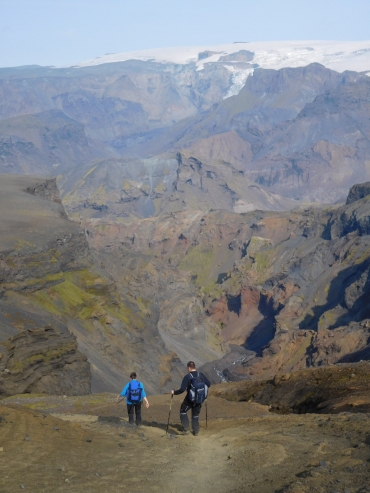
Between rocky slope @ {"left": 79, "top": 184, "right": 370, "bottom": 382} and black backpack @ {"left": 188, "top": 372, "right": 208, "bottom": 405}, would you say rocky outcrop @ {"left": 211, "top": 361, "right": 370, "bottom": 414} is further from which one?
rocky slope @ {"left": 79, "top": 184, "right": 370, "bottom": 382}

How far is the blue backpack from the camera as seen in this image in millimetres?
23609

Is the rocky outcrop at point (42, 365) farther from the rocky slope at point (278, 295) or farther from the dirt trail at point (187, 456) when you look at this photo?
the rocky slope at point (278, 295)

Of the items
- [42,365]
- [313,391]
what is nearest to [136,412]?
[313,391]

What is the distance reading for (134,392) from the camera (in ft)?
77.6

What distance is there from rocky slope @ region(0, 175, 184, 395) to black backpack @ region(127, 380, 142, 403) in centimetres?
2501

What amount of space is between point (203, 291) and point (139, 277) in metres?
42.3

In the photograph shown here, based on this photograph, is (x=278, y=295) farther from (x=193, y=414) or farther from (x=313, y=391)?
(x=193, y=414)

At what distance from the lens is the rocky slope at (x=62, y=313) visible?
51.6m

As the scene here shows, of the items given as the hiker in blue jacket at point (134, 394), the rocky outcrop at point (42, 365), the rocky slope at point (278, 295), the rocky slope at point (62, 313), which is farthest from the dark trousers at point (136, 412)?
the rocky slope at point (278, 295)

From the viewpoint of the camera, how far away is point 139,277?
132 m

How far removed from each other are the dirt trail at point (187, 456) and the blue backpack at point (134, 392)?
89 centimetres

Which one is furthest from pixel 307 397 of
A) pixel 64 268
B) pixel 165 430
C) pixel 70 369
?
pixel 64 268

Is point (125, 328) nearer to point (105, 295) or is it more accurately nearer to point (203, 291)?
point (105, 295)

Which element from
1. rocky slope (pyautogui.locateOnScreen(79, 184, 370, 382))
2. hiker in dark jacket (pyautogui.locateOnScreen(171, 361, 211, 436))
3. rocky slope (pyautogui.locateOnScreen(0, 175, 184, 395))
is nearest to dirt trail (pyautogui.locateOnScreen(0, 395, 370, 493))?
hiker in dark jacket (pyautogui.locateOnScreen(171, 361, 211, 436))
